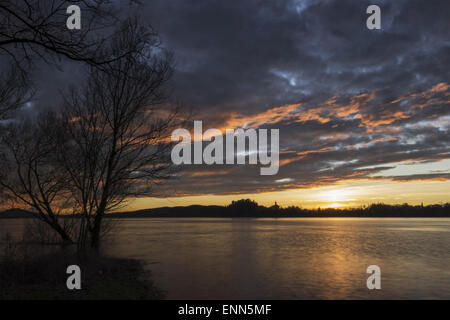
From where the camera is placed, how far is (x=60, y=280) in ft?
40.7

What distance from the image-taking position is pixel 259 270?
22.9m

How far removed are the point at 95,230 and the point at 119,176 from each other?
124 inches

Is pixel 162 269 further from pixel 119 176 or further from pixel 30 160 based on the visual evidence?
pixel 30 160

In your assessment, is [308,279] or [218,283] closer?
[218,283]

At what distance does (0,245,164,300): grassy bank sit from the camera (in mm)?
10820

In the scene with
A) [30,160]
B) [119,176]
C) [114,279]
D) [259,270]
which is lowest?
[259,270]

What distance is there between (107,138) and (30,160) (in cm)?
1254

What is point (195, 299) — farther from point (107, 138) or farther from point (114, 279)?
point (107, 138)

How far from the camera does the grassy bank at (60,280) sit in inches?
426
